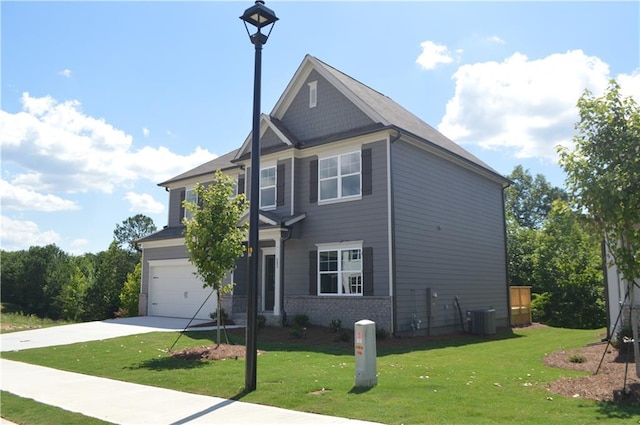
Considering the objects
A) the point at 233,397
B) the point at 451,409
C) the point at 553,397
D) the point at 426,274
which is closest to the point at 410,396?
the point at 451,409

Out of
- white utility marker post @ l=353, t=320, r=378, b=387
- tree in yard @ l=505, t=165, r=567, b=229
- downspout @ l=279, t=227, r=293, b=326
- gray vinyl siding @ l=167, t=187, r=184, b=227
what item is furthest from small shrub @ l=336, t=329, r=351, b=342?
tree in yard @ l=505, t=165, r=567, b=229

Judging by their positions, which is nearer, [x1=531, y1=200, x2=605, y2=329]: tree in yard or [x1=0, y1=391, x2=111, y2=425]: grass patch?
[x1=0, y1=391, x2=111, y2=425]: grass patch

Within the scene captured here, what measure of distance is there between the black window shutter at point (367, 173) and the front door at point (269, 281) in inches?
199

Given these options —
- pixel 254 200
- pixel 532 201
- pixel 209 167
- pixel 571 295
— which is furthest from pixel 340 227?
pixel 532 201

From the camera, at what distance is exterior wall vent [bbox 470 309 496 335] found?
18828mm

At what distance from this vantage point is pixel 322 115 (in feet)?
64.3

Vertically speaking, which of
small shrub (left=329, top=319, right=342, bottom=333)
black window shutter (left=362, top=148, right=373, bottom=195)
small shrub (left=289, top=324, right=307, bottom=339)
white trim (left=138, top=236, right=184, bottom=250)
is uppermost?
black window shutter (left=362, top=148, right=373, bottom=195)

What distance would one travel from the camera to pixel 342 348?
13.9m

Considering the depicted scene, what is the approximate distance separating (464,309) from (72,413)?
15.5 meters

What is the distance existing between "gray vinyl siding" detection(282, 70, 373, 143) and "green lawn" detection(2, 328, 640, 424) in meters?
8.00

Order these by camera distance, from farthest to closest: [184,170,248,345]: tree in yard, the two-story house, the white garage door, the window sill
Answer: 1. the white garage door
2. the window sill
3. the two-story house
4. [184,170,248,345]: tree in yard

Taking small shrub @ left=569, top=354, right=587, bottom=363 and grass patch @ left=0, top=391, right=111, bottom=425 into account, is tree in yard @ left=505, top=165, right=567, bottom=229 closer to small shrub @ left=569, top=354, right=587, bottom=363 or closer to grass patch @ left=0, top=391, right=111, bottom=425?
small shrub @ left=569, top=354, right=587, bottom=363

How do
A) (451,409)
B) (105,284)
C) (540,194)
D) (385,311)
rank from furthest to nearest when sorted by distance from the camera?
(540,194) → (105,284) → (385,311) → (451,409)

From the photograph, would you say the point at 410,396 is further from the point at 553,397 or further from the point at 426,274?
the point at 426,274
